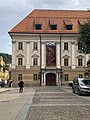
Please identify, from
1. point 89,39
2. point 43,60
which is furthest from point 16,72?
point 89,39

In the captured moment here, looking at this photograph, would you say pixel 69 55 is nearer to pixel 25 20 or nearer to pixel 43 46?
pixel 43 46

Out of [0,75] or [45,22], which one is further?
[0,75]

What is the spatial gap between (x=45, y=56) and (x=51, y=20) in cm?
989

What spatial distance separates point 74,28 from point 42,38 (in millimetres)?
8522

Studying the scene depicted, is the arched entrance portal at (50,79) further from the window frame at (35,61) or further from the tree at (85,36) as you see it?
the tree at (85,36)

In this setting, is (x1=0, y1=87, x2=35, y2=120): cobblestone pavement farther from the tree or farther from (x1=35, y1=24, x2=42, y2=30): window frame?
(x1=35, y1=24, x2=42, y2=30): window frame

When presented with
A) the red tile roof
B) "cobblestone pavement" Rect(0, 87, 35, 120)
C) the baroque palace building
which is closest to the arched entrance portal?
the baroque palace building

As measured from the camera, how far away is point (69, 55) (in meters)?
89.4

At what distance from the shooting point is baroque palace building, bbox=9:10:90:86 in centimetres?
8762

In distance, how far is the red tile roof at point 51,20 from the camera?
293ft

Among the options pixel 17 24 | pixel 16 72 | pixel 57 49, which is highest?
pixel 17 24

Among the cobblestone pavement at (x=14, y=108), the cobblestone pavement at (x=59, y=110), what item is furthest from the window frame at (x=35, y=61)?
the cobblestone pavement at (x=59, y=110)

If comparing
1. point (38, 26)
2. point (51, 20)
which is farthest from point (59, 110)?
point (51, 20)

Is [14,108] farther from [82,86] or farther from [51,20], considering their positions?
[51,20]
